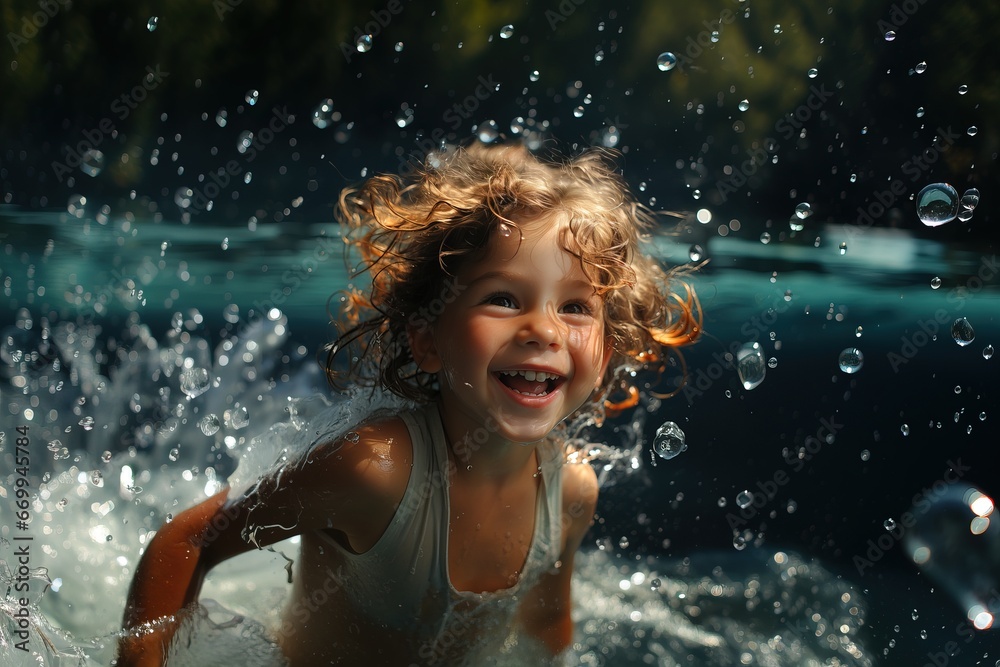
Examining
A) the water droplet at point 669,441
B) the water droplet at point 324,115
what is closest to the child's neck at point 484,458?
the water droplet at point 669,441

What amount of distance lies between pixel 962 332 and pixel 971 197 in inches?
12.8

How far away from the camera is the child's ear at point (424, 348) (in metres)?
0.98

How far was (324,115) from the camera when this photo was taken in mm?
2512

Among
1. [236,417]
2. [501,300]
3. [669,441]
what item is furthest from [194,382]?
[501,300]

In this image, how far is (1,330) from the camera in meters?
2.21

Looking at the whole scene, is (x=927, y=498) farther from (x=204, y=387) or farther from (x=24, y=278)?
(x=24, y=278)

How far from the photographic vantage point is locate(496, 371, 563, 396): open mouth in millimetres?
901

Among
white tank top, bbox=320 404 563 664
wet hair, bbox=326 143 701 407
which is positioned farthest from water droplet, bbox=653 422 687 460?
white tank top, bbox=320 404 563 664

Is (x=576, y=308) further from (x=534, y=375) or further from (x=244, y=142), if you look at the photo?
(x=244, y=142)

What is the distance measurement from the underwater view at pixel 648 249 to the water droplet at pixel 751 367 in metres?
0.01

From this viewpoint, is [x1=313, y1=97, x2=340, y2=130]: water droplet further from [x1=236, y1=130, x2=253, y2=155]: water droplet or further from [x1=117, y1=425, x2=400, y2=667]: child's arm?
[x1=117, y1=425, x2=400, y2=667]: child's arm

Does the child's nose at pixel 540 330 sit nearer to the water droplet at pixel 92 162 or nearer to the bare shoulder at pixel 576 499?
the bare shoulder at pixel 576 499

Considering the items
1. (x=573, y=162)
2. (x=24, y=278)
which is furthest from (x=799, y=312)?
(x=24, y=278)

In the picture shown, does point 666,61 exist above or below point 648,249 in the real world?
above
